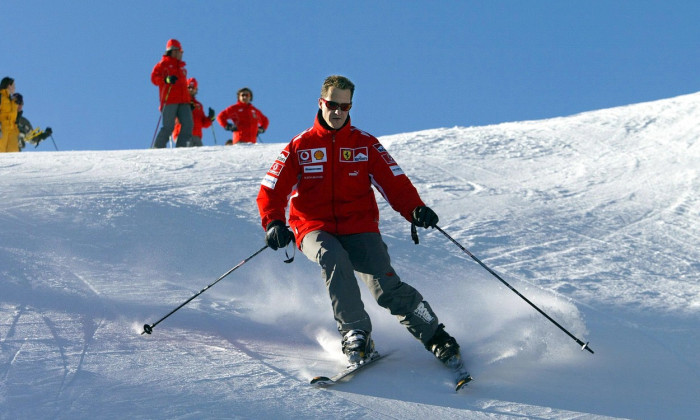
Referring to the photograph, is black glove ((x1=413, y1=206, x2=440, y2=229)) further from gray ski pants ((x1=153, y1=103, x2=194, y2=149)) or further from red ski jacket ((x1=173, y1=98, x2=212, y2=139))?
red ski jacket ((x1=173, y1=98, x2=212, y2=139))

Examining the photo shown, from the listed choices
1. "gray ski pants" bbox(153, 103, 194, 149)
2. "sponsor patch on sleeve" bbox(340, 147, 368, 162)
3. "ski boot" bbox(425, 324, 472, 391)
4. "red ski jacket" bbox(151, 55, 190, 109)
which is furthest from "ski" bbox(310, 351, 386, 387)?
"red ski jacket" bbox(151, 55, 190, 109)

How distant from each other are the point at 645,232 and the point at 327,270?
408cm

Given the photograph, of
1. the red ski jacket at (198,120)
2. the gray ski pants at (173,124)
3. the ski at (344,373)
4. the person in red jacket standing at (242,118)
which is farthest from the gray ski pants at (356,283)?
the red ski jacket at (198,120)

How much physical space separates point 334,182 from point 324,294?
122 cm

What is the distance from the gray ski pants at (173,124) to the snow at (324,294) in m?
2.19

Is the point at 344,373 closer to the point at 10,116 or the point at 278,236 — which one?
the point at 278,236

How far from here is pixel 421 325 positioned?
4.07 meters

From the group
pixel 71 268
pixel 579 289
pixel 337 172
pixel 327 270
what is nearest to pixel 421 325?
pixel 327 270

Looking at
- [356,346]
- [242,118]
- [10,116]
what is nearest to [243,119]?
[242,118]

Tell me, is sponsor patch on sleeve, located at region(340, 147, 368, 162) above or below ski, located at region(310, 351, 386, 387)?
above

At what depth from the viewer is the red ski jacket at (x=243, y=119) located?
13.9 meters

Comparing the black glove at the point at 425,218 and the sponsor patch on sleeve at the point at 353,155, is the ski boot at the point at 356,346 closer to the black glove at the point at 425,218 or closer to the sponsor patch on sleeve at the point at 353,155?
the black glove at the point at 425,218

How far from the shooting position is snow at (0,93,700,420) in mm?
3586

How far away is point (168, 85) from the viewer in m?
11.9
